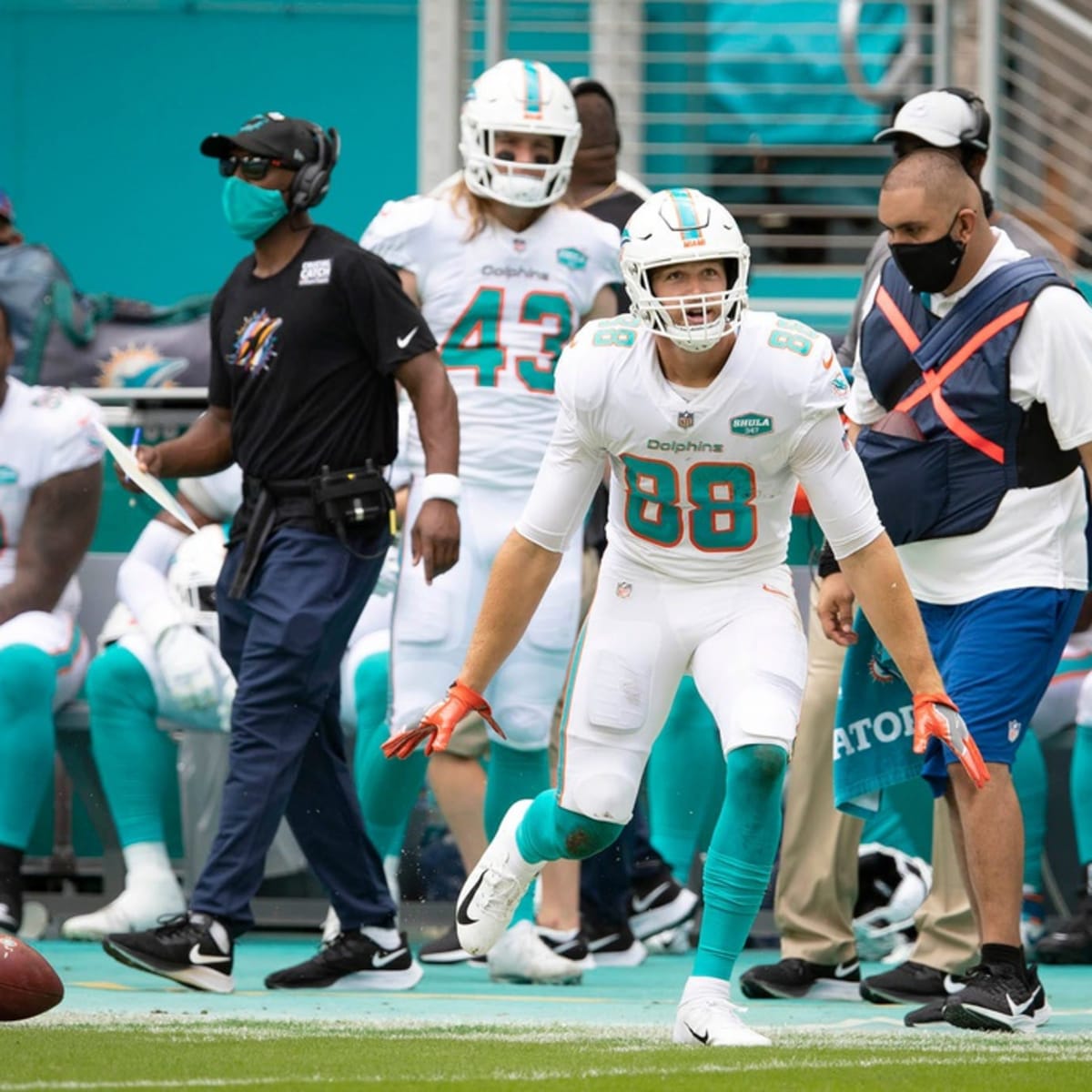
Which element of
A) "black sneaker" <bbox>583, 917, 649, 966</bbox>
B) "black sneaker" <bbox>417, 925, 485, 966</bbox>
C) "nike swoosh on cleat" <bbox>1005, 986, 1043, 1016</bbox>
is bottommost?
"black sneaker" <bbox>583, 917, 649, 966</bbox>

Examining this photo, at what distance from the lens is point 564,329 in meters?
7.28

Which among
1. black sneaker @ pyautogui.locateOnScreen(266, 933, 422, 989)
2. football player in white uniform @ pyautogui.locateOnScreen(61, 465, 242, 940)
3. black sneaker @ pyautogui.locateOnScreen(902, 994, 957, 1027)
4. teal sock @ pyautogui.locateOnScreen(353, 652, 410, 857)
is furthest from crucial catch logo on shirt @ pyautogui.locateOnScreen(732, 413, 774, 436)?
football player in white uniform @ pyautogui.locateOnScreen(61, 465, 242, 940)

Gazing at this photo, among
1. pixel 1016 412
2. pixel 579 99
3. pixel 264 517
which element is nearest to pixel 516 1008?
pixel 264 517

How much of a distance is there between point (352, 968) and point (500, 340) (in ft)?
5.76

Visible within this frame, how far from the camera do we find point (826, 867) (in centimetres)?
689

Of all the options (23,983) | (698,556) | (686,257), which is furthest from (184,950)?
(686,257)

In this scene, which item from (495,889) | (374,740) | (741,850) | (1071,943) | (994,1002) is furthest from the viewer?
(374,740)

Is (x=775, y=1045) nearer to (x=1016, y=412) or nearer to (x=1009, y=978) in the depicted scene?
(x=1009, y=978)

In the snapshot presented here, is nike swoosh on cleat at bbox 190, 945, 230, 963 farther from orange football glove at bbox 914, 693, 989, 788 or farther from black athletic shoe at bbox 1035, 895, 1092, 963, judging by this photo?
black athletic shoe at bbox 1035, 895, 1092, 963

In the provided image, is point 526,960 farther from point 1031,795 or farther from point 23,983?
point 23,983

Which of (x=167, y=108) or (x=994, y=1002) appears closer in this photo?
(x=994, y=1002)

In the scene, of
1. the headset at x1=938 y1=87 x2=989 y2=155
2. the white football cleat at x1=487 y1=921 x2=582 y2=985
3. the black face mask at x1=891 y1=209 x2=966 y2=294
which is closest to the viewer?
the black face mask at x1=891 y1=209 x2=966 y2=294

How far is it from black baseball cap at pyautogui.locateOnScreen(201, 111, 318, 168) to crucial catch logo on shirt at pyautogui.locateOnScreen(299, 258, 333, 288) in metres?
0.27

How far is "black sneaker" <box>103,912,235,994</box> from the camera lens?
6320 millimetres
